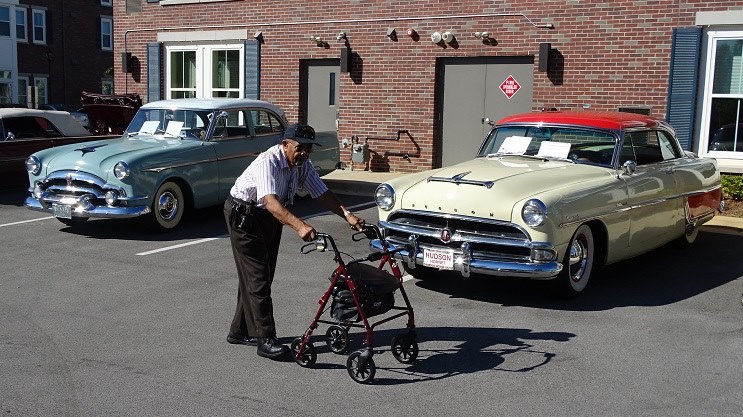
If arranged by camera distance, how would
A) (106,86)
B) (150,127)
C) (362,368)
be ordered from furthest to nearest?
(106,86) → (150,127) → (362,368)

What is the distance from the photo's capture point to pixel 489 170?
7.98 m

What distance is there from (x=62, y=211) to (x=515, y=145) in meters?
5.21

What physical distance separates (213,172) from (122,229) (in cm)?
134

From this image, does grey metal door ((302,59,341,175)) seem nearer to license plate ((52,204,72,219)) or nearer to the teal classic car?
the teal classic car

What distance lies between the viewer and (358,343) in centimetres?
620

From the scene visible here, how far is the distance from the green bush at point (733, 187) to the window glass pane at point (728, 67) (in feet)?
A: 4.84

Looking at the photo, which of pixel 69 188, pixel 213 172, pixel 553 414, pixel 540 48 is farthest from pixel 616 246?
pixel 540 48

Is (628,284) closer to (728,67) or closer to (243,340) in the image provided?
(243,340)

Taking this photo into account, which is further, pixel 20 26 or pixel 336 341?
pixel 20 26

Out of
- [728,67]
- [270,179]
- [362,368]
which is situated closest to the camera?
[362,368]

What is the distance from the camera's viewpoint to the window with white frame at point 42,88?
40500 millimetres

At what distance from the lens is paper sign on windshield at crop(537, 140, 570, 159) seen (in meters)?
8.46

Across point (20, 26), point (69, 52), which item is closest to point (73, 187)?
point (20, 26)

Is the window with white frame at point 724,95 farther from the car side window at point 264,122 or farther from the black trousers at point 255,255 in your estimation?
the black trousers at point 255,255
